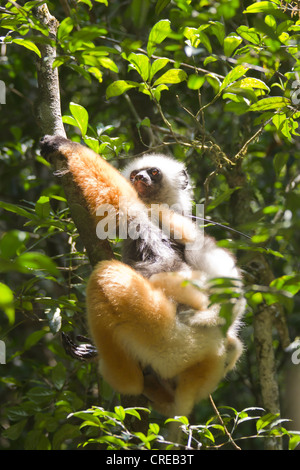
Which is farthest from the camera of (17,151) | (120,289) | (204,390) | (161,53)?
(17,151)

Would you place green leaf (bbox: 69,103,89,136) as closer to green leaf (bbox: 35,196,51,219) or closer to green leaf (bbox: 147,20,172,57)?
green leaf (bbox: 35,196,51,219)

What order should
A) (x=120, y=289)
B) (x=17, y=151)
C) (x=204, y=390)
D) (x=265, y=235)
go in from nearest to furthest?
(x=265, y=235), (x=120, y=289), (x=204, y=390), (x=17, y=151)

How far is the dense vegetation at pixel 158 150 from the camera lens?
292cm

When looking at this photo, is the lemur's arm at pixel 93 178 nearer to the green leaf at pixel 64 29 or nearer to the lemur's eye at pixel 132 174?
the green leaf at pixel 64 29

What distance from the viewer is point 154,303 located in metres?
3.45

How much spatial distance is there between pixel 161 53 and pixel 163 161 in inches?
41.6

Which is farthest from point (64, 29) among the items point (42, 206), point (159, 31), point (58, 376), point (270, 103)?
point (58, 376)

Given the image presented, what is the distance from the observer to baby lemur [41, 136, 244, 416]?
3396mm

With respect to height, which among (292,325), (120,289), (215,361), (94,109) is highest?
(94,109)

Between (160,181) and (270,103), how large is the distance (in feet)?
5.51

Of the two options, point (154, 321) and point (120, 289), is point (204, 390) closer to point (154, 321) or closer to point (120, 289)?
point (154, 321)

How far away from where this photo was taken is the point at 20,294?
3.82 meters

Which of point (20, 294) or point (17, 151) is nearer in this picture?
point (20, 294)

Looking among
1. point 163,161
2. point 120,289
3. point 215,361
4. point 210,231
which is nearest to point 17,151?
point 163,161
